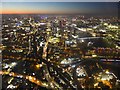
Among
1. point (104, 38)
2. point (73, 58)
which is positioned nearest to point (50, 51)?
point (73, 58)

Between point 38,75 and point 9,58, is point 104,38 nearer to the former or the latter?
point 38,75

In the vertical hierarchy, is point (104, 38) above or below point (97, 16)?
below

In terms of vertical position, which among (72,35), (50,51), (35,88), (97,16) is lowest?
(35,88)

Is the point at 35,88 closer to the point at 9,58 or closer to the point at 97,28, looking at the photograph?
the point at 9,58

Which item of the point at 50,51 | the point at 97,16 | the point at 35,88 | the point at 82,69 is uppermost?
the point at 97,16

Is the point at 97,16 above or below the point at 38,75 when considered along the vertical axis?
above

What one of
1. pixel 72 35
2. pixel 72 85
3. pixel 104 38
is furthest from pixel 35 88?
pixel 104 38
